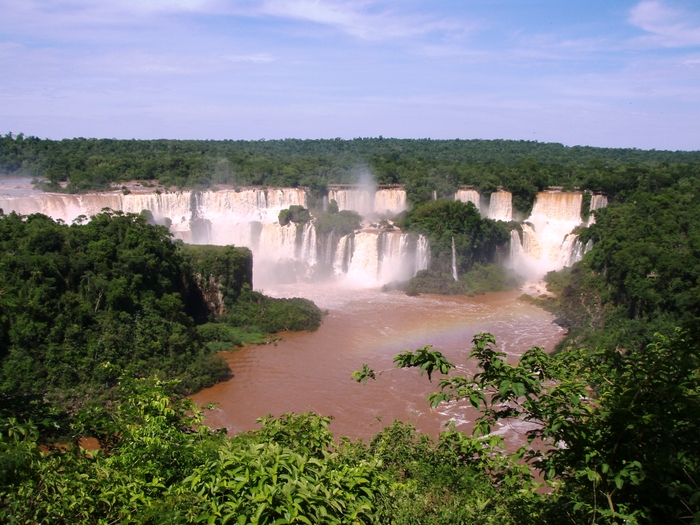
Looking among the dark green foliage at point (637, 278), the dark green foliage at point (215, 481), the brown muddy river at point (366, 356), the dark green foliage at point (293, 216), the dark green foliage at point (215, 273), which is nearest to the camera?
the dark green foliage at point (215, 481)

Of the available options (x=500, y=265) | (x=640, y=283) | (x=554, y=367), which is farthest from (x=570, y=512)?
(x=500, y=265)

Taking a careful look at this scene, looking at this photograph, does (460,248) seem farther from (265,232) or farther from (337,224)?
(265,232)

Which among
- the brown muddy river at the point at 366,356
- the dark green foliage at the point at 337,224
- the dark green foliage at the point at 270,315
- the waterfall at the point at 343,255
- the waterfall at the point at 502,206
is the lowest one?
the brown muddy river at the point at 366,356

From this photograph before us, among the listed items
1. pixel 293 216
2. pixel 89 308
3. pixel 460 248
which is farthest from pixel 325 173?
pixel 89 308

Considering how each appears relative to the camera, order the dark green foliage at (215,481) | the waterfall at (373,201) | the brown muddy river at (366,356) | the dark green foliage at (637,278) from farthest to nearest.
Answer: the waterfall at (373,201), the dark green foliage at (637,278), the brown muddy river at (366,356), the dark green foliage at (215,481)

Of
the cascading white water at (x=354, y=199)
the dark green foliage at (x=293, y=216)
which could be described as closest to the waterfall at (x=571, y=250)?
the cascading white water at (x=354, y=199)

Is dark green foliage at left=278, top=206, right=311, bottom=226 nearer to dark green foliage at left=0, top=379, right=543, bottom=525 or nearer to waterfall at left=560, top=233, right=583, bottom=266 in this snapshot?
waterfall at left=560, top=233, right=583, bottom=266

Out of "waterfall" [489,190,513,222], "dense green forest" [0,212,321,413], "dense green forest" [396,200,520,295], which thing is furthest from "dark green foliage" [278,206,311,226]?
"waterfall" [489,190,513,222]

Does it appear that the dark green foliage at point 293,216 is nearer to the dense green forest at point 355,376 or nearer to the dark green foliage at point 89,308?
the dense green forest at point 355,376
